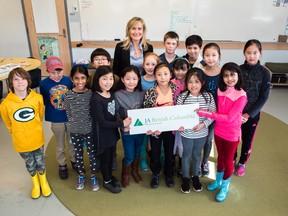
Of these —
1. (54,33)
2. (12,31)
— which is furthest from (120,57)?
(12,31)

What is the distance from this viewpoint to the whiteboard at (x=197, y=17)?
4484 millimetres

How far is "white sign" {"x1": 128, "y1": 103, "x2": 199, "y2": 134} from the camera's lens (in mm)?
1915

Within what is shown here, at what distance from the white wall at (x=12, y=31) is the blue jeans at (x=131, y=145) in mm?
4500

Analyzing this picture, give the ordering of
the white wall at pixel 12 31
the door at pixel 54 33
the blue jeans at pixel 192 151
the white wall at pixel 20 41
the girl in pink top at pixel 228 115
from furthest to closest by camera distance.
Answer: the white wall at pixel 12 31 → the door at pixel 54 33 → the white wall at pixel 20 41 → the blue jeans at pixel 192 151 → the girl in pink top at pixel 228 115

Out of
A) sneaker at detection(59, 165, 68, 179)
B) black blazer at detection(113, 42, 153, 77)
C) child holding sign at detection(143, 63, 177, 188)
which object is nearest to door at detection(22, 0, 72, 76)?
black blazer at detection(113, 42, 153, 77)

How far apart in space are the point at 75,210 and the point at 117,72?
1.39 metres

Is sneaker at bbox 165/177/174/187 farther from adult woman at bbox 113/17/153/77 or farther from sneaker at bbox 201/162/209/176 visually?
adult woman at bbox 113/17/153/77

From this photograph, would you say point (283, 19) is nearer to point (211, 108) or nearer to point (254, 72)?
point (254, 72)

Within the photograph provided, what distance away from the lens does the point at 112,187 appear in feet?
7.25

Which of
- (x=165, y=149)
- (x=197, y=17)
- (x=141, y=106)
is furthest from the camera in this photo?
(x=197, y=17)

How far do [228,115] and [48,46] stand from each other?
4.74 metres

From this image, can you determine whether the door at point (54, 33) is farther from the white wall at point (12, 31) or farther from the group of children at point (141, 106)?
the group of children at point (141, 106)

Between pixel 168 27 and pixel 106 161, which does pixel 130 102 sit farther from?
pixel 168 27

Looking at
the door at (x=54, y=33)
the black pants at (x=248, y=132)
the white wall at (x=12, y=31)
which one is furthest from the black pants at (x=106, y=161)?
the white wall at (x=12, y=31)
